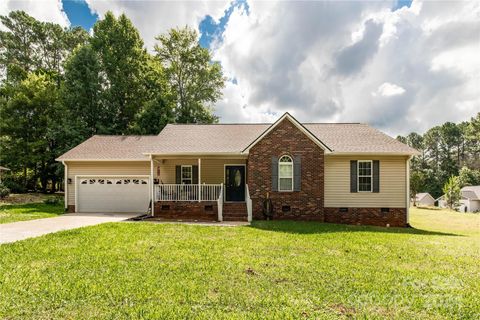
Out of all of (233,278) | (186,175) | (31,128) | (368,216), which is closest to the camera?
(233,278)

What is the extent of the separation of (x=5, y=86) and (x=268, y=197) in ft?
87.0

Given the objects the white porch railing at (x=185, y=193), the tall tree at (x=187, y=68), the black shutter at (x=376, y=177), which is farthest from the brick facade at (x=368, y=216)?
the tall tree at (x=187, y=68)

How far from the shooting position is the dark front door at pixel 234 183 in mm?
16047

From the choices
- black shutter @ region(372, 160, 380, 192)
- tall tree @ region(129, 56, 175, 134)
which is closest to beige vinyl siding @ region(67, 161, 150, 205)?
tall tree @ region(129, 56, 175, 134)

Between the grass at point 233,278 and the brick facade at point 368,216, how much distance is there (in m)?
5.32

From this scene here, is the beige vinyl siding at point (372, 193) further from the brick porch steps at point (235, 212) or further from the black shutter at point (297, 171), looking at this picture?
the brick porch steps at point (235, 212)

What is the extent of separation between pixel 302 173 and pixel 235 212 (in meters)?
3.62

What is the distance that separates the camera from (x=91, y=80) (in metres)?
25.1

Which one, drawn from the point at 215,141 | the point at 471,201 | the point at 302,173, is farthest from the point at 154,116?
the point at 471,201

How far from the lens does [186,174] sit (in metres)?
16.6

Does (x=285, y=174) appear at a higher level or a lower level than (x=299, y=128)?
lower

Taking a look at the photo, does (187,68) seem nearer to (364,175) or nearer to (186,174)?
(186,174)

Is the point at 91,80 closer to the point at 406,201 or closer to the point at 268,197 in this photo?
the point at 268,197

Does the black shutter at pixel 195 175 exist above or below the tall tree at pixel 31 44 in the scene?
below
